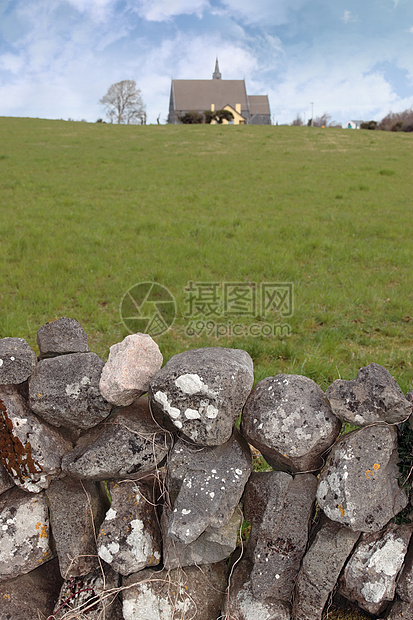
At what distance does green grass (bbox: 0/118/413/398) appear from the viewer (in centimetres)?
498

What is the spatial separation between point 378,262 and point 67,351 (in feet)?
21.1

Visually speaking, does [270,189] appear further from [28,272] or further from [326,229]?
[28,272]

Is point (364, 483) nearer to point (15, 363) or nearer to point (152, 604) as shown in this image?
point (152, 604)

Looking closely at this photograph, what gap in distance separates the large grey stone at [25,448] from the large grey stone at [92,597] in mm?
546

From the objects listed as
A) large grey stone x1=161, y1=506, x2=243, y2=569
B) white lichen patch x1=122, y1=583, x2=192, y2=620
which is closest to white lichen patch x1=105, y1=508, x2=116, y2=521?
large grey stone x1=161, y1=506, x2=243, y2=569

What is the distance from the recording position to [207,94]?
7338cm

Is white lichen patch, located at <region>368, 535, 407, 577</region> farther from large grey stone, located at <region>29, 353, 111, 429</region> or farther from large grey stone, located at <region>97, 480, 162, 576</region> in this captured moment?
large grey stone, located at <region>29, 353, 111, 429</region>

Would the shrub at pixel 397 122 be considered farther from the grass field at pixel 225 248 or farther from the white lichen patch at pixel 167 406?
the white lichen patch at pixel 167 406

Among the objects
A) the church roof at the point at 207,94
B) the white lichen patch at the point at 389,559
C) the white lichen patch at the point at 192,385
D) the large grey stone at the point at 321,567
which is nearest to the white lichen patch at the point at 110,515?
the white lichen patch at the point at 192,385

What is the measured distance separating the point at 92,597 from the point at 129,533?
1.36 ft

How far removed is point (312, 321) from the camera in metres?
5.36

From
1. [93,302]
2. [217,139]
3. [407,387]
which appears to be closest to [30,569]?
[407,387]

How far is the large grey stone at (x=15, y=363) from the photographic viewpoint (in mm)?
2186

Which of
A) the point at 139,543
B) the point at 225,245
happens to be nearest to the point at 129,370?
the point at 139,543
